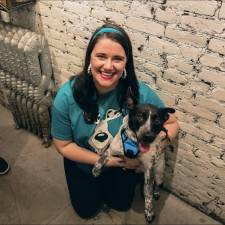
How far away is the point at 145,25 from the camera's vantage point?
7.23 feet

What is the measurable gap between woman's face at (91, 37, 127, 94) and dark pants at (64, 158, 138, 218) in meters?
0.85

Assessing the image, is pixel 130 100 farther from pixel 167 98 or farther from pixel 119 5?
pixel 119 5

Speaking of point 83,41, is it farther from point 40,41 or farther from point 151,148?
point 151,148

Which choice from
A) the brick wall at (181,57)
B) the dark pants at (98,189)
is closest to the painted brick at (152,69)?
the brick wall at (181,57)

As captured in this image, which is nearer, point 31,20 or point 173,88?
point 173,88

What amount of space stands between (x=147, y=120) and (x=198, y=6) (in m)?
0.76

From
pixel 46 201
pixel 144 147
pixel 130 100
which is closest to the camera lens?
pixel 130 100

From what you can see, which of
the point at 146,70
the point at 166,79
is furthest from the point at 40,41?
the point at 166,79

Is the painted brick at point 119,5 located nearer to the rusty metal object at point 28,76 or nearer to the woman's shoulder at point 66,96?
the woman's shoulder at point 66,96

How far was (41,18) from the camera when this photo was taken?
2.91 meters

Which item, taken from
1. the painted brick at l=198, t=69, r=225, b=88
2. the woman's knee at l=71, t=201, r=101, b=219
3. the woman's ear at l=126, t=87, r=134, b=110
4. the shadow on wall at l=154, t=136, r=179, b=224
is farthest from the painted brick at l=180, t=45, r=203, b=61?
the woman's knee at l=71, t=201, r=101, b=219

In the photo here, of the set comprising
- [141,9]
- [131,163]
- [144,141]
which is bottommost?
[131,163]

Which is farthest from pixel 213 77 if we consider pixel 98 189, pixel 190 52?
pixel 98 189

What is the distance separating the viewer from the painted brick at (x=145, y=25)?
214 centimetres
